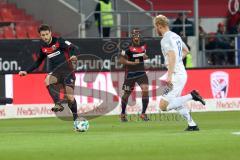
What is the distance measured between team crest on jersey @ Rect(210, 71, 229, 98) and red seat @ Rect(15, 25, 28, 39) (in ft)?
22.0

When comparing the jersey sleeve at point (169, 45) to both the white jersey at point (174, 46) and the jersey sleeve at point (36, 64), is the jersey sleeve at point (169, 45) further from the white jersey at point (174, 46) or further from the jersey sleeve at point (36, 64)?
the jersey sleeve at point (36, 64)

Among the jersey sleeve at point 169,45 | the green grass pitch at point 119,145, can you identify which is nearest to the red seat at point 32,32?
the green grass pitch at point 119,145

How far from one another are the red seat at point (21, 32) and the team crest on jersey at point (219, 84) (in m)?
6.71

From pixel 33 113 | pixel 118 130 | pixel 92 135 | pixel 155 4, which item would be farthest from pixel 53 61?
pixel 155 4

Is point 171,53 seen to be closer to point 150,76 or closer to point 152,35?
point 150,76

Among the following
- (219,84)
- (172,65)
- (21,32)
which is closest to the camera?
(172,65)

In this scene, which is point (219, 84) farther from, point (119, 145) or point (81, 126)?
point (119, 145)

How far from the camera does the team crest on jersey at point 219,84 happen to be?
27.6 meters

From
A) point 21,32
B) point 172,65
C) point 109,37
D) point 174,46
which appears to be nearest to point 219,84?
point 109,37

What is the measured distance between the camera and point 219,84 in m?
27.7

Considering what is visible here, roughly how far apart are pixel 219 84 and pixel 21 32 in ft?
23.4

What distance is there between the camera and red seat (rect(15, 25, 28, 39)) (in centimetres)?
2994

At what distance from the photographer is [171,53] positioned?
16.3 m

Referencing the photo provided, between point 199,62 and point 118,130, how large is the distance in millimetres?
13245
